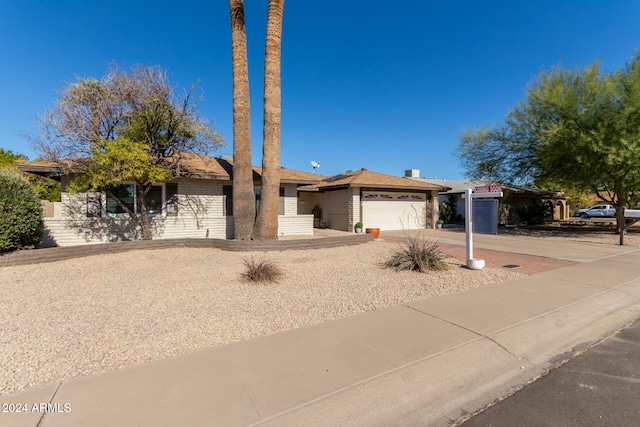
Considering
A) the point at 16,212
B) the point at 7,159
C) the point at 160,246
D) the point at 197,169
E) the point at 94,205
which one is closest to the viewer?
the point at 16,212

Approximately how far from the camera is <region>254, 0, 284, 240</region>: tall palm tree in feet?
37.0

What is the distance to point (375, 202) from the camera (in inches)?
760

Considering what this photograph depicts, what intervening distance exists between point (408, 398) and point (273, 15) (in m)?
12.4

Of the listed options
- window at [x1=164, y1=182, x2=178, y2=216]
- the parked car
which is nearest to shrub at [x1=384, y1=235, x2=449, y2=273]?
window at [x1=164, y1=182, x2=178, y2=216]

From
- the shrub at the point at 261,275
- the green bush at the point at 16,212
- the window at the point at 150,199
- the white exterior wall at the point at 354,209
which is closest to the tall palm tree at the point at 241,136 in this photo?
the window at the point at 150,199

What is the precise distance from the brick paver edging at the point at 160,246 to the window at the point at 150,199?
2404 mm

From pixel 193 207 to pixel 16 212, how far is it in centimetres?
596

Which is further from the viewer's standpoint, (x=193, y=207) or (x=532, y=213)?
(x=532, y=213)

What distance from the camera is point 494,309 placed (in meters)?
4.95

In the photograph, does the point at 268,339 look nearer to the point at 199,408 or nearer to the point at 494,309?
the point at 199,408

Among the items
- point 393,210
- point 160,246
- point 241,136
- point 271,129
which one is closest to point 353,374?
point 160,246

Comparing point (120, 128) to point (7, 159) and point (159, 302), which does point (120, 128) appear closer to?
point (159, 302)

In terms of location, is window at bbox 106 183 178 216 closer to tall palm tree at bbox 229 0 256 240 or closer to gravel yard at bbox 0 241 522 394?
tall palm tree at bbox 229 0 256 240

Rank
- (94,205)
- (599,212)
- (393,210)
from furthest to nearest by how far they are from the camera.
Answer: (599,212)
(393,210)
(94,205)
